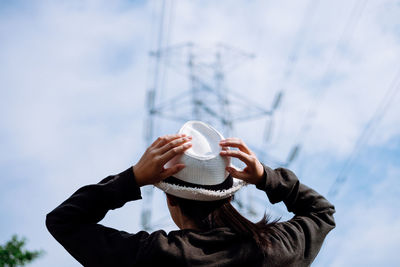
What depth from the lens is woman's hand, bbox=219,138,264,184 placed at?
2.11m

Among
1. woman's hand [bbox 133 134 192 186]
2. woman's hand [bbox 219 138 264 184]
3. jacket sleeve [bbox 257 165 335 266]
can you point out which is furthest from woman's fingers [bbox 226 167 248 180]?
woman's hand [bbox 133 134 192 186]

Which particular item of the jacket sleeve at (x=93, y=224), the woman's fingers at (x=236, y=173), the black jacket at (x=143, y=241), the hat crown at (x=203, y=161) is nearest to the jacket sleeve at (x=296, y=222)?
the black jacket at (x=143, y=241)

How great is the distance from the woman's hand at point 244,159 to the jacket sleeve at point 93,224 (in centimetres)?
40

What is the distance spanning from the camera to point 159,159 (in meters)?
2.00

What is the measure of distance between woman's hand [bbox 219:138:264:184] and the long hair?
149mm

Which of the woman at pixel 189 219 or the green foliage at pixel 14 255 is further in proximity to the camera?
the green foliage at pixel 14 255

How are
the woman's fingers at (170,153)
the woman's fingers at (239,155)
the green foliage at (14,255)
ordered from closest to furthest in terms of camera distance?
the woman's fingers at (170,153) → the woman's fingers at (239,155) → the green foliage at (14,255)

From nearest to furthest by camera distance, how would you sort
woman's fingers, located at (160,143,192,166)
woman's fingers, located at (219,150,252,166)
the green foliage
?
1. woman's fingers, located at (160,143,192,166)
2. woman's fingers, located at (219,150,252,166)
3. the green foliage

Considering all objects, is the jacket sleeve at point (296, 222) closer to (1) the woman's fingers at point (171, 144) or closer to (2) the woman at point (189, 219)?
(2) the woman at point (189, 219)

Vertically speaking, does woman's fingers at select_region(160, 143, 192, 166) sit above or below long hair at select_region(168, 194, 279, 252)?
above

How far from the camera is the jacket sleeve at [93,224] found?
205 cm

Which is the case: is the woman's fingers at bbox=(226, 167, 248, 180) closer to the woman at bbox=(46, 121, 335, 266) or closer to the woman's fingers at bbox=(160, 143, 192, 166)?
the woman at bbox=(46, 121, 335, 266)

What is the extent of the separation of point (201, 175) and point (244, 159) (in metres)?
0.19

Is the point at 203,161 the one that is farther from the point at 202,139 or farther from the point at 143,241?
the point at 143,241
